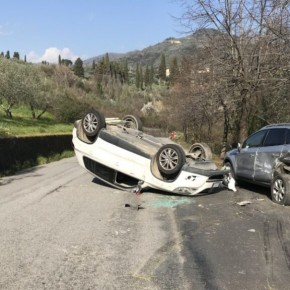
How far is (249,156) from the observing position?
12.2m

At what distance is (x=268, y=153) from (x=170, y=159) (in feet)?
7.49

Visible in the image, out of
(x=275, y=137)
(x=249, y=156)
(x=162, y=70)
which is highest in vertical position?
(x=162, y=70)

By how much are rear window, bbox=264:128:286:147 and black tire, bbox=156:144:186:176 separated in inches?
85.7

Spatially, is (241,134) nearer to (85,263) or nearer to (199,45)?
(199,45)

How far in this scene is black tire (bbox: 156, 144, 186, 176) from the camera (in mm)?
10812

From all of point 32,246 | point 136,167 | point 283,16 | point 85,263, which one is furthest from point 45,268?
point 283,16

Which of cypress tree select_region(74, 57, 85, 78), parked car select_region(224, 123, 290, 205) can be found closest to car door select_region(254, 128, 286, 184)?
parked car select_region(224, 123, 290, 205)

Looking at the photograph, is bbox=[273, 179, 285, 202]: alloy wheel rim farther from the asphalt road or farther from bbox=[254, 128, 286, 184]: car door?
bbox=[254, 128, 286, 184]: car door

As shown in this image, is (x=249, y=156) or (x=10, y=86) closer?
(x=249, y=156)

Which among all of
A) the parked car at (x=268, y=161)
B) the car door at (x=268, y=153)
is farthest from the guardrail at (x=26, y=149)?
the car door at (x=268, y=153)

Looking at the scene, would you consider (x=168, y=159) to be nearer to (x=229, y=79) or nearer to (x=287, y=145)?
(x=287, y=145)

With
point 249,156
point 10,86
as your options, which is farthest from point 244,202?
point 10,86

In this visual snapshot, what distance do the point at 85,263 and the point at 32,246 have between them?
3.47 ft

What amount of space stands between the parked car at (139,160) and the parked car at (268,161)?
0.61 meters
